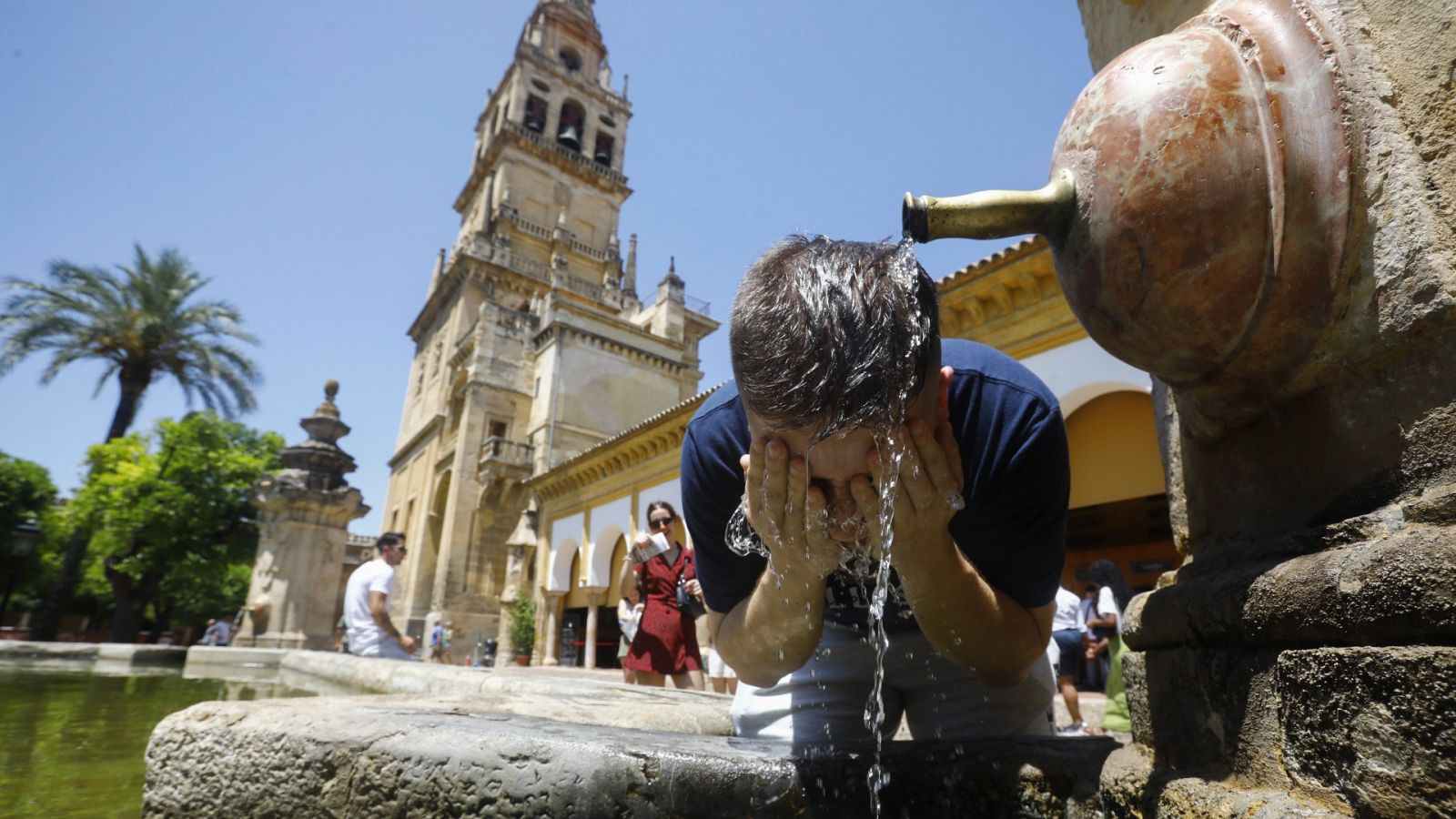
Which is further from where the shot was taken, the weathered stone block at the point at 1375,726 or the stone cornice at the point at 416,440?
the stone cornice at the point at 416,440

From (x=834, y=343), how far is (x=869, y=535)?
1.38 feet

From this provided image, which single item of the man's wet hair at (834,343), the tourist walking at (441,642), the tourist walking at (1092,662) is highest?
the man's wet hair at (834,343)

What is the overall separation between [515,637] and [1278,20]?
21.7m

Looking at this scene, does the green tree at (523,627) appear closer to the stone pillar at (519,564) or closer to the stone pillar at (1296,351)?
the stone pillar at (519,564)

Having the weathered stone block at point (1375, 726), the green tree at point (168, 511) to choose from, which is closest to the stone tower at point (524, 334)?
the green tree at point (168, 511)

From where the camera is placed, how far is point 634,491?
1720 centimetres

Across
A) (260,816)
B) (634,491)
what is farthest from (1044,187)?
(634,491)

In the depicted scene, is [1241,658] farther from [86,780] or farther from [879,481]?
[86,780]

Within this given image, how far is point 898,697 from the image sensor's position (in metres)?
2.09

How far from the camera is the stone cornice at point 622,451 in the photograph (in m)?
15.4

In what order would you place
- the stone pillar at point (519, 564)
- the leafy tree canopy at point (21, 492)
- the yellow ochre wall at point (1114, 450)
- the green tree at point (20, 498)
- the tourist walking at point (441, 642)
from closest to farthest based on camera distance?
the yellow ochre wall at point (1114, 450)
the stone pillar at point (519, 564)
the tourist walking at point (441, 642)
the green tree at point (20, 498)
the leafy tree canopy at point (21, 492)

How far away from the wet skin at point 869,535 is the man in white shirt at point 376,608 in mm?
5583

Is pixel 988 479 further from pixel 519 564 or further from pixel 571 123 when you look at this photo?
pixel 571 123

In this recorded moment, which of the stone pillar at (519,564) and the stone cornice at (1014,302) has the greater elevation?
the stone cornice at (1014,302)
